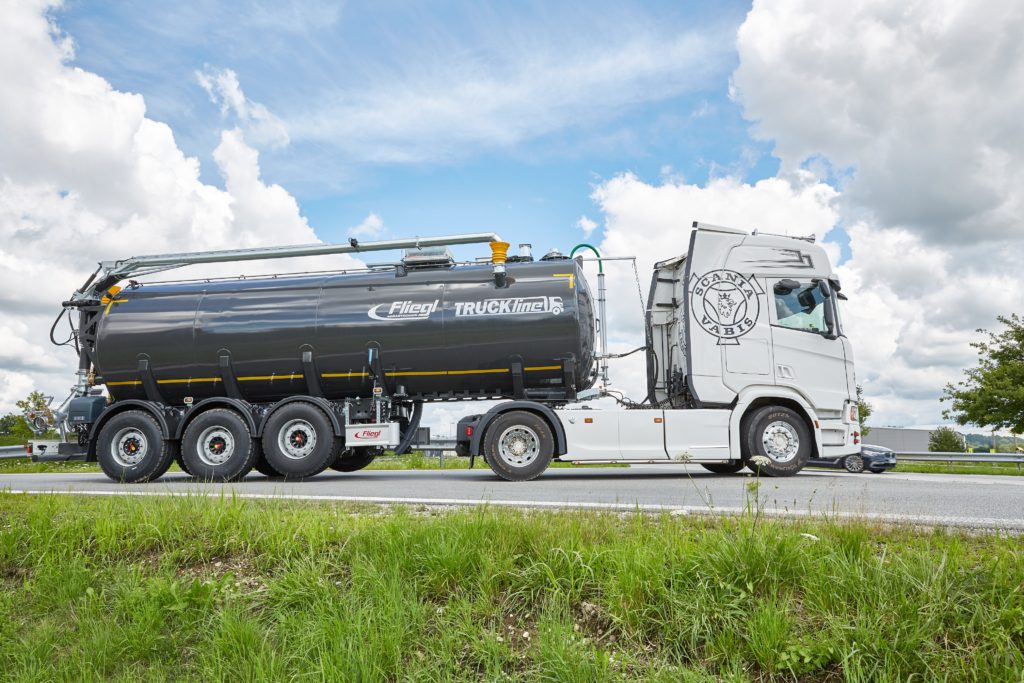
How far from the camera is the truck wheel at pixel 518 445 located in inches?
379

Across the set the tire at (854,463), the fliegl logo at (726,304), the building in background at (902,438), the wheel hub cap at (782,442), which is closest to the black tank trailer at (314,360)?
the fliegl logo at (726,304)

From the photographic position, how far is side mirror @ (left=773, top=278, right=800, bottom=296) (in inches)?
404

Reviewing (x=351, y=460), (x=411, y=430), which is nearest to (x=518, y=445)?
(x=411, y=430)

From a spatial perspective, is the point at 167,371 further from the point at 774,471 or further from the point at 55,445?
the point at 774,471

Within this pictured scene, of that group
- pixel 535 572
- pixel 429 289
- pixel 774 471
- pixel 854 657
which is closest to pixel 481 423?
pixel 429 289

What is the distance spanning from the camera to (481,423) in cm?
978

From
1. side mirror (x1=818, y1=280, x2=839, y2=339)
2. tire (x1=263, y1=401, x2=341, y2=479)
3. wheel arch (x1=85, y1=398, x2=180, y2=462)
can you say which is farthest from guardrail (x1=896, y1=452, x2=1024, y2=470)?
wheel arch (x1=85, y1=398, x2=180, y2=462)

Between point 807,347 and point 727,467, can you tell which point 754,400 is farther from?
point 727,467

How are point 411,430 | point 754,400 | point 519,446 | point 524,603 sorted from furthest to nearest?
point 411,430, point 754,400, point 519,446, point 524,603

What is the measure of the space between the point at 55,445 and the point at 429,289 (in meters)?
6.45

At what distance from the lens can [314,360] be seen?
10523 millimetres

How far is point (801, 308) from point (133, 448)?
35.2ft

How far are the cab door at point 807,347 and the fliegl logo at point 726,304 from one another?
0.31m

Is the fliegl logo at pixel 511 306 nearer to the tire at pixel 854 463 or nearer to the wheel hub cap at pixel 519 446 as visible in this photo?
the wheel hub cap at pixel 519 446
